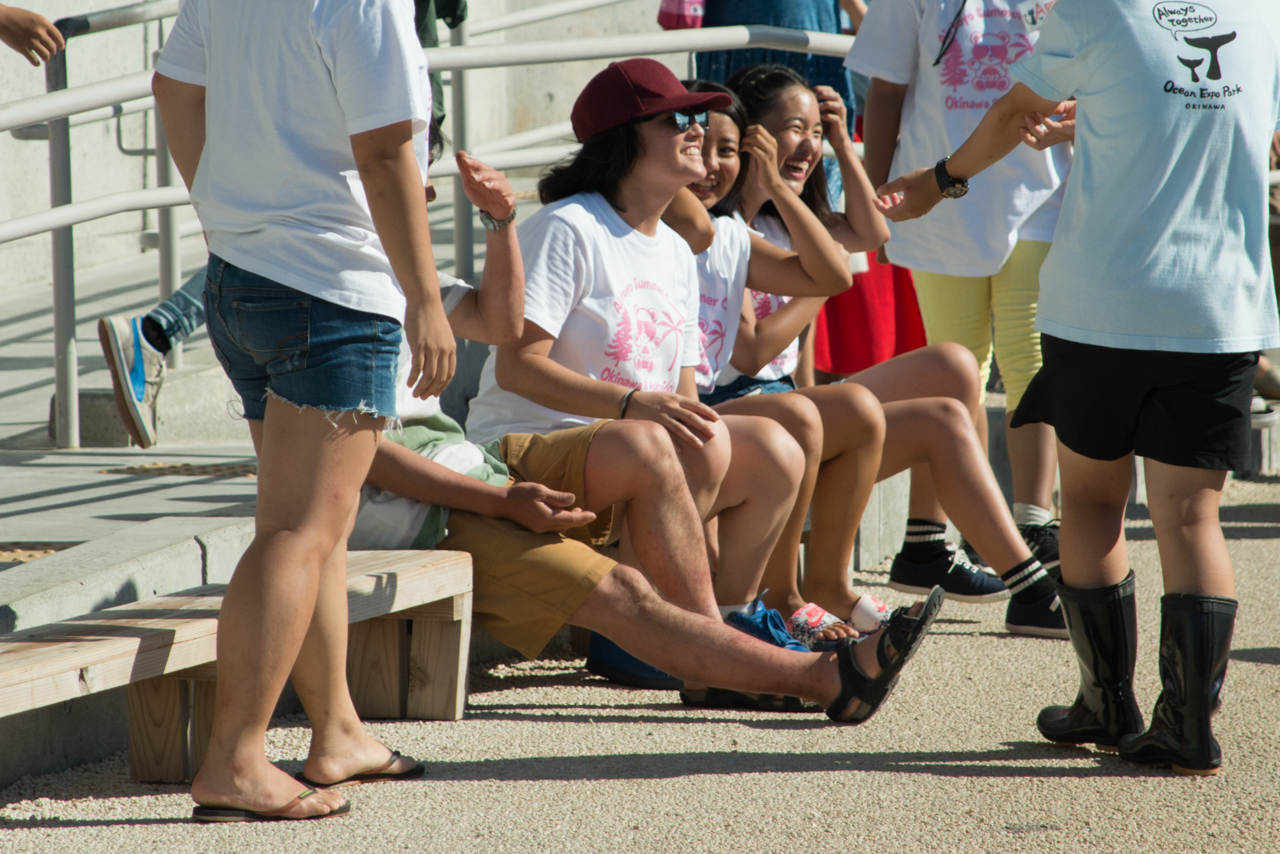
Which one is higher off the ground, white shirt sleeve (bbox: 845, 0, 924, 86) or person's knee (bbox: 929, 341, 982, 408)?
white shirt sleeve (bbox: 845, 0, 924, 86)

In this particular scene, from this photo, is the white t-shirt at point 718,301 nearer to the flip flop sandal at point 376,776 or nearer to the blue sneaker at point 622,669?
the blue sneaker at point 622,669

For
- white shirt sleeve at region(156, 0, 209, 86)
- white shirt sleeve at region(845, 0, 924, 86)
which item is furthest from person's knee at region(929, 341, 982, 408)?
white shirt sleeve at region(156, 0, 209, 86)

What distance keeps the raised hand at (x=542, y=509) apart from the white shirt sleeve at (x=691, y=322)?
0.63m

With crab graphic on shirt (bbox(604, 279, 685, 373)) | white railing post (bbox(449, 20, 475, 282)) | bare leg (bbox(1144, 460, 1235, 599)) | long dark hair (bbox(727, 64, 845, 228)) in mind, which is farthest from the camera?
white railing post (bbox(449, 20, 475, 282))

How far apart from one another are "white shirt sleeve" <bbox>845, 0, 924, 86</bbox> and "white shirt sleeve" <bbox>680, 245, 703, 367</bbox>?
999 mm

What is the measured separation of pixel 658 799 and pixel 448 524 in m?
0.80

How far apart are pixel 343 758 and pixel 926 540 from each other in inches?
75.9

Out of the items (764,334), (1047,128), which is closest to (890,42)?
(764,334)

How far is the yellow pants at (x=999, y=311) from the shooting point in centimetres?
397

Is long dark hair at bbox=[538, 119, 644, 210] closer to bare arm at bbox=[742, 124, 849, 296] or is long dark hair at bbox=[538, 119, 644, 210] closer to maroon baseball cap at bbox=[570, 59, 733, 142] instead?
maroon baseball cap at bbox=[570, 59, 733, 142]

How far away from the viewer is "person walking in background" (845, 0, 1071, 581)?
12.9ft

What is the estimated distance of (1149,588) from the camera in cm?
418

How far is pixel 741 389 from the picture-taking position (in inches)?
152

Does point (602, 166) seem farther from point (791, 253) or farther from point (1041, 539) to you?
point (1041, 539)
